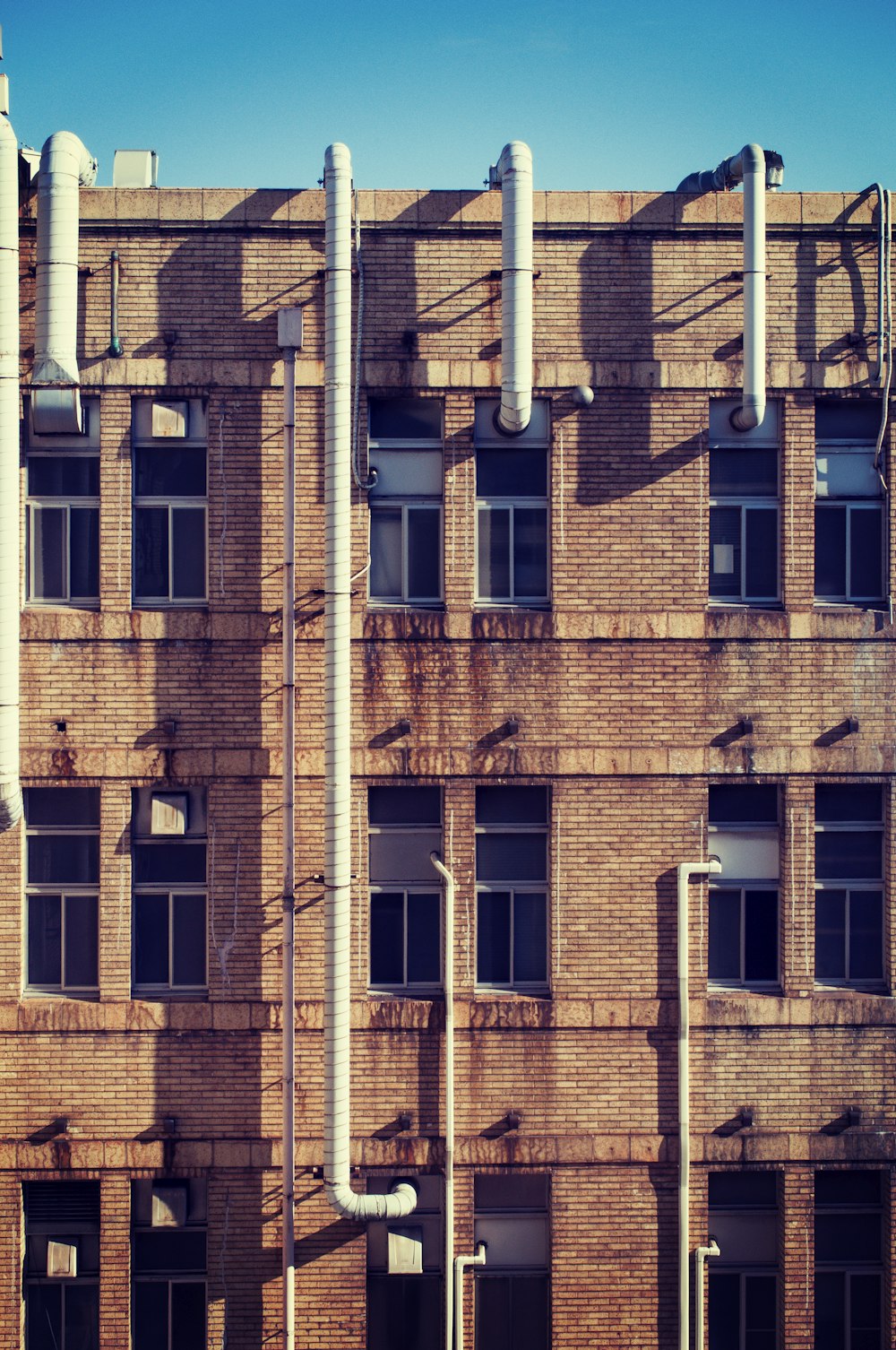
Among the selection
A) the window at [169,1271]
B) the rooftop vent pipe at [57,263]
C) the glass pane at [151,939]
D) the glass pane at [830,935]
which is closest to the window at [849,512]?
the glass pane at [830,935]

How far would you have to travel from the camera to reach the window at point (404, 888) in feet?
36.2

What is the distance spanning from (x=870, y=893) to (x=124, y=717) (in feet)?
24.1

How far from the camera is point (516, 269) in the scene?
10398 millimetres

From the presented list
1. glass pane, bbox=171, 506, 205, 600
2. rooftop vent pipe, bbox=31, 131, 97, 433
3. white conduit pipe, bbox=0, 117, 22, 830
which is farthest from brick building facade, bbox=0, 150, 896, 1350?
white conduit pipe, bbox=0, 117, 22, 830

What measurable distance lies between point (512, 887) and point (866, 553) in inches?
187

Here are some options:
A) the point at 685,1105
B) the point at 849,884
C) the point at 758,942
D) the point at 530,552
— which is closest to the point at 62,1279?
the point at 685,1105

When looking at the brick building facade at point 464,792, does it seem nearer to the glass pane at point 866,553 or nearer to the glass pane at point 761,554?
the glass pane at point 761,554

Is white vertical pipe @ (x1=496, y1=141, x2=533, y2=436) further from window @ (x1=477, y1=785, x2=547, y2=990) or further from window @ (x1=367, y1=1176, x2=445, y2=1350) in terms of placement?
window @ (x1=367, y1=1176, x2=445, y2=1350)

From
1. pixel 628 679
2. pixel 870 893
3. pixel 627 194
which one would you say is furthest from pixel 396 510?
pixel 870 893

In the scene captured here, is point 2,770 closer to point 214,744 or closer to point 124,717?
point 124,717

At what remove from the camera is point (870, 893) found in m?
11.3

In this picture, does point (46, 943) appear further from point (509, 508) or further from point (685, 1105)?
point (685, 1105)

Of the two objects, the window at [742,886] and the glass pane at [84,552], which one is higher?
the glass pane at [84,552]

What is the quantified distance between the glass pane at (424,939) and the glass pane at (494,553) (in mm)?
2981
